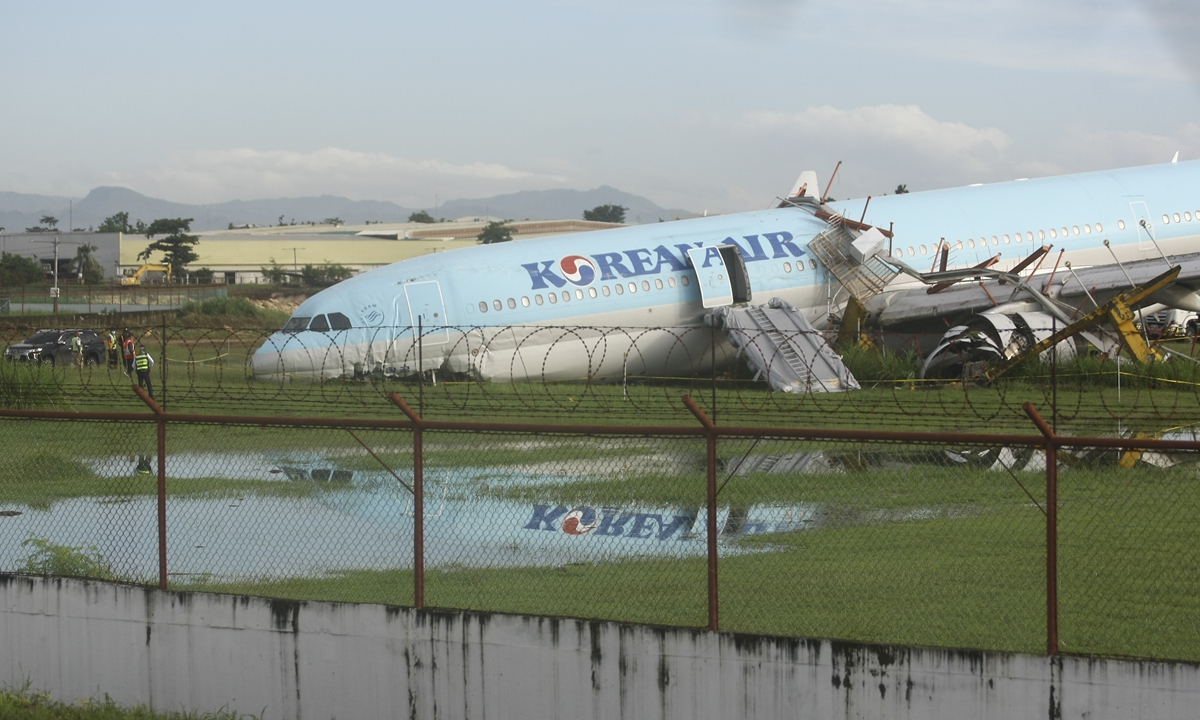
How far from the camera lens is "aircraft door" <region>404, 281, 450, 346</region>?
23.6 metres

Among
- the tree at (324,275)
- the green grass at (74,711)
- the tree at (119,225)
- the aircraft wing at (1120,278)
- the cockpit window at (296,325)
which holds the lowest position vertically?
the green grass at (74,711)

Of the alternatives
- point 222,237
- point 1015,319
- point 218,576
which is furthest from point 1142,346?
point 222,237

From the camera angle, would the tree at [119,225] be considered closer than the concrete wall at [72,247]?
No

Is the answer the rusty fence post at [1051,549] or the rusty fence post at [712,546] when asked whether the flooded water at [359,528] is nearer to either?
the rusty fence post at [712,546]

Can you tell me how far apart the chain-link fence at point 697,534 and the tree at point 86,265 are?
274 ft

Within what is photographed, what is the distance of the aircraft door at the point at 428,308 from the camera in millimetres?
23641

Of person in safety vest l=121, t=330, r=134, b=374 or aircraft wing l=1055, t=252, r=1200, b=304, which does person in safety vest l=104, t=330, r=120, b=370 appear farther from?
aircraft wing l=1055, t=252, r=1200, b=304

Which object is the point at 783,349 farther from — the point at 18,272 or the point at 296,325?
the point at 18,272

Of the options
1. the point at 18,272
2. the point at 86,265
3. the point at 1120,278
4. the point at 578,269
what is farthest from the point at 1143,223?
the point at 86,265

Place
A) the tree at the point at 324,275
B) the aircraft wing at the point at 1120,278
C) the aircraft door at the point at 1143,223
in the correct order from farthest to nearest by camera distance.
Result: the tree at the point at 324,275, the aircraft door at the point at 1143,223, the aircraft wing at the point at 1120,278

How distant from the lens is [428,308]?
78.3 ft

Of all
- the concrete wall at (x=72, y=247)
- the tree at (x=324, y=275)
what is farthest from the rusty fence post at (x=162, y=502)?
the concrete wall at (x=72, y=247)

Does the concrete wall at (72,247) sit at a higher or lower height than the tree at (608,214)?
lower

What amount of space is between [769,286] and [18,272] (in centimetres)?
7178
